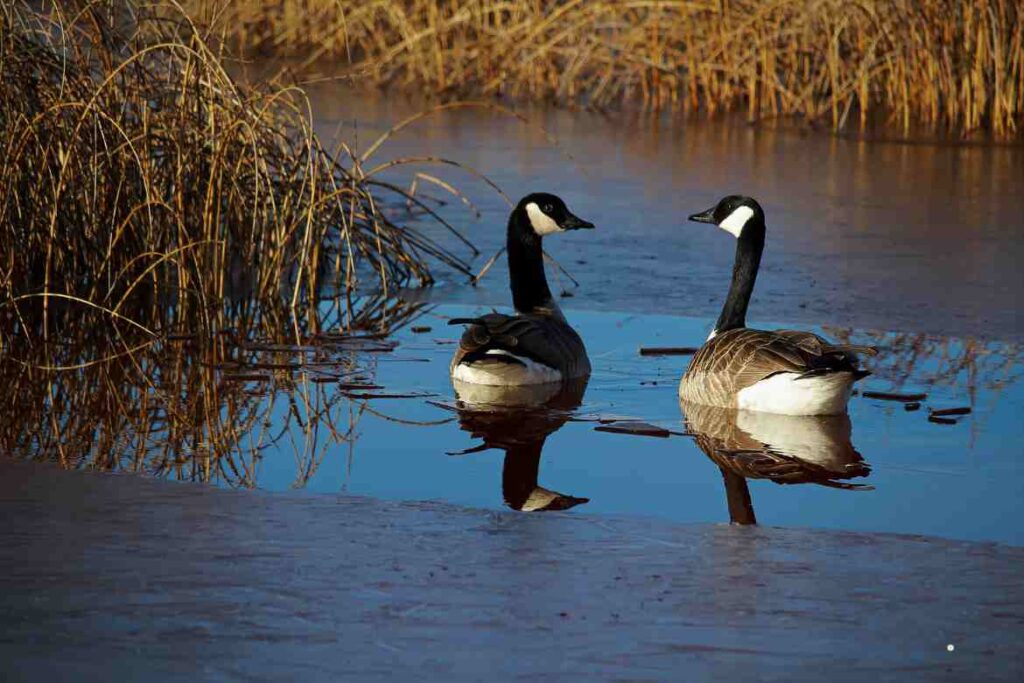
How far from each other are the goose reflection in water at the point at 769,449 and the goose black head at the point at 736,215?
1.16 meters

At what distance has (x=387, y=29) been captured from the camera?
19.2m

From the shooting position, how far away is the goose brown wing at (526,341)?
7078 mm

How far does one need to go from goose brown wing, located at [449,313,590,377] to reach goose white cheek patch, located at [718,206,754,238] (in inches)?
39.2

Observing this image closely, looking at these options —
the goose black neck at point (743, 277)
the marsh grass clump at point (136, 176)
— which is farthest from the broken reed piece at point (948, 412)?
the marsh grass clump at point (136, 176)

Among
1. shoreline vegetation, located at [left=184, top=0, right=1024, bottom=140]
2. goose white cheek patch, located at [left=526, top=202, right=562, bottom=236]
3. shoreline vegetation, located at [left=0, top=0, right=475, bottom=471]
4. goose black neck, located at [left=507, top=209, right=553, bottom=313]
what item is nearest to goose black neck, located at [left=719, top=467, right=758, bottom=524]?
shoreline vegetation, located at [left=0, top=0, right=475, bottom=471]

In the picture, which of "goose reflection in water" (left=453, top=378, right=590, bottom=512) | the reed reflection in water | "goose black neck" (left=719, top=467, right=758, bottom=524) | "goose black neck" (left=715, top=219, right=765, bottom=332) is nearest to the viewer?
"goose black neck" (left=719, top=467, right=758, bottom=524)

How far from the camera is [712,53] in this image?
616 inches

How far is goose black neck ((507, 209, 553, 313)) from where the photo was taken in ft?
26.5

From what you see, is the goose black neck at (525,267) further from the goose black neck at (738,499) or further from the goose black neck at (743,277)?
the goose black neck at (738,499)

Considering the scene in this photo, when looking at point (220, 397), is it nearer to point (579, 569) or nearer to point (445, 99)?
point (579, 569)

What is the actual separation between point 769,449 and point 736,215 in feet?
6.02

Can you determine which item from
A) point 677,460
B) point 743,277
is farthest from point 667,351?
point 677,460

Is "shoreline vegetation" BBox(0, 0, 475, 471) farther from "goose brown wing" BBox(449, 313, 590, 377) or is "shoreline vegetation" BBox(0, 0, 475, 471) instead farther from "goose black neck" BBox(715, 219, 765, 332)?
"goose black neck" BBox(715, 219, 765, 332)

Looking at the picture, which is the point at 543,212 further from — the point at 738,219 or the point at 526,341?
the point at 526,341
